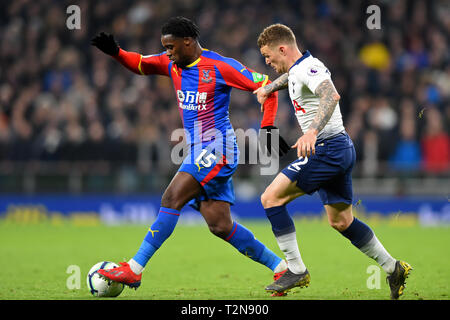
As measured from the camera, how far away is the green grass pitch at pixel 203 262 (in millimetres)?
6160

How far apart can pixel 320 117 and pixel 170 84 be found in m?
11.2

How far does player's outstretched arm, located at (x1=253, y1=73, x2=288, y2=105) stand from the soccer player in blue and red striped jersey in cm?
16

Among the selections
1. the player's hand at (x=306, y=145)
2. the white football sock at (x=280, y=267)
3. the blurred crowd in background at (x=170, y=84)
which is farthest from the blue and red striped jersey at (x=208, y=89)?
the blurred crowd in background at (x=170, y=84)

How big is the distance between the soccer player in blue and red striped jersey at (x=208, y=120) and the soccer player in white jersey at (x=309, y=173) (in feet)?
1.23

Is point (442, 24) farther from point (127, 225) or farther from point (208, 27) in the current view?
point (127, 225)

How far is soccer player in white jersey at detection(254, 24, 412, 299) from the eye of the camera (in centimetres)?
570

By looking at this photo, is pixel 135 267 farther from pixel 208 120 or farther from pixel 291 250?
pixel 208 120

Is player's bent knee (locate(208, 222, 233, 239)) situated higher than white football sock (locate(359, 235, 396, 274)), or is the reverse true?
player's bent knee (locate(208, 222, 233, 239))

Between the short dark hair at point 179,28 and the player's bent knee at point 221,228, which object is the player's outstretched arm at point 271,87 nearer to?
the short dark hair at point 179,28

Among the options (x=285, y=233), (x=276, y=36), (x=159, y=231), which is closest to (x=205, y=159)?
(x=159, y=231)

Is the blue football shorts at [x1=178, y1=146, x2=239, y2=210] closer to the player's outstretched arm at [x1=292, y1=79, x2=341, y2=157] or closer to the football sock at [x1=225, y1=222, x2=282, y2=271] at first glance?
the football sock at [x1=225, y1=222, x2=282, y2=271]

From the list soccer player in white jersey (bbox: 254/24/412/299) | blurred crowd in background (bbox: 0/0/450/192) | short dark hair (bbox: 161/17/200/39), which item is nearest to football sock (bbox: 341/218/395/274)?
soccer player in white jersey (bbox: 254/24/412/299)

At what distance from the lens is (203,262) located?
8.78 meters
